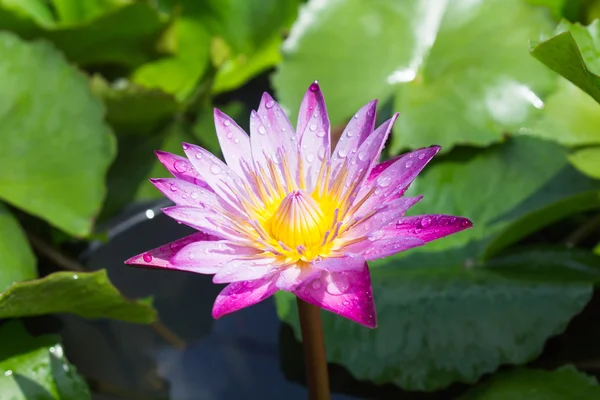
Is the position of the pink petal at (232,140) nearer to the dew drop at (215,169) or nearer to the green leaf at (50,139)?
the dew drop at (215,169)

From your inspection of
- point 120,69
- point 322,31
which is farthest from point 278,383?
point 120,69

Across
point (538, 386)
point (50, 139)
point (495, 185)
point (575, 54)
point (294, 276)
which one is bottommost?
point (538, 386)

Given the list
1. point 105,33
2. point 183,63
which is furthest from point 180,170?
point 183,63

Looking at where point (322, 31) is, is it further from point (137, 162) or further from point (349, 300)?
point (349, 300)

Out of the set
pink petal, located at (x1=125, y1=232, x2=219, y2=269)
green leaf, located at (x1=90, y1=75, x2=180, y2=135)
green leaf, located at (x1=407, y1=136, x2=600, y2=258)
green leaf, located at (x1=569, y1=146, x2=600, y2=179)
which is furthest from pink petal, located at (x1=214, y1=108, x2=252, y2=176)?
green leaf, located at (x1=90, y1=75, x2=180, y2=135)

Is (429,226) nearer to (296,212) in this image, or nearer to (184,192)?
(296,212)

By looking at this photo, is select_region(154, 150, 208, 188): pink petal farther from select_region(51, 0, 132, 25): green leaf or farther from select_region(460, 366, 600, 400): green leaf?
select_region(51, 0, 132, 25): green leaf

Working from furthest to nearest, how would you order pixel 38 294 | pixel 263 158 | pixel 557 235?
1. pixel 557 235
2. pixel 38 294
3. pixel 263 158
